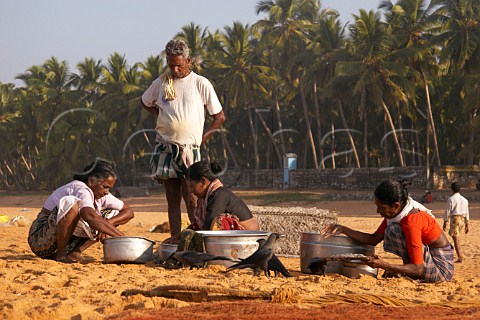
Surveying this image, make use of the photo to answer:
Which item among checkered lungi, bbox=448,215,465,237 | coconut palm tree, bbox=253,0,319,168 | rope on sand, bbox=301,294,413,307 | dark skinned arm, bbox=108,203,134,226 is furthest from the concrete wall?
rope on sand, bbox=301,294,413,307

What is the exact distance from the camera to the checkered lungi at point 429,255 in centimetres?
554

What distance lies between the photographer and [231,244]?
5.69 m

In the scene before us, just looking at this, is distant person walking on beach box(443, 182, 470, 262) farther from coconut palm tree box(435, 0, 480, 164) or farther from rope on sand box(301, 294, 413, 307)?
coconut palm tree box(435, 0, 480, 164)

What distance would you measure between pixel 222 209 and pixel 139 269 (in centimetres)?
87

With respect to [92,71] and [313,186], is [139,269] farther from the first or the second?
[92,71]

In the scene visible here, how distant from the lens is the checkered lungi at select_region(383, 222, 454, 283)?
5543 mm

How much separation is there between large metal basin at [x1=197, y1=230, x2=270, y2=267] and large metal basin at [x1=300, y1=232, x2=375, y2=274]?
523 mm

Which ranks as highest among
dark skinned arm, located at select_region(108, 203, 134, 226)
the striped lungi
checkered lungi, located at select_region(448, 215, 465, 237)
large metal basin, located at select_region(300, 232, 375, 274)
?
the striped lungi

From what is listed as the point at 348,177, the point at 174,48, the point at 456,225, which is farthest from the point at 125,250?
the point at 348,177

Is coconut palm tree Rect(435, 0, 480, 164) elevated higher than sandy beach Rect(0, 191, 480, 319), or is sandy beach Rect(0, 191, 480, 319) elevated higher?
coconut palm tree Rect(435, 0, 480, 164)

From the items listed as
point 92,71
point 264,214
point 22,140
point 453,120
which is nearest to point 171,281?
point 264,214

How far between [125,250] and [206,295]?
1998mm

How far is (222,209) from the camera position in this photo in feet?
20.6

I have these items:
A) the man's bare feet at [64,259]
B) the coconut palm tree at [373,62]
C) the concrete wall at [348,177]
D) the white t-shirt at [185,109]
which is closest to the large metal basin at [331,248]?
the white t-shirt at [185,109]
